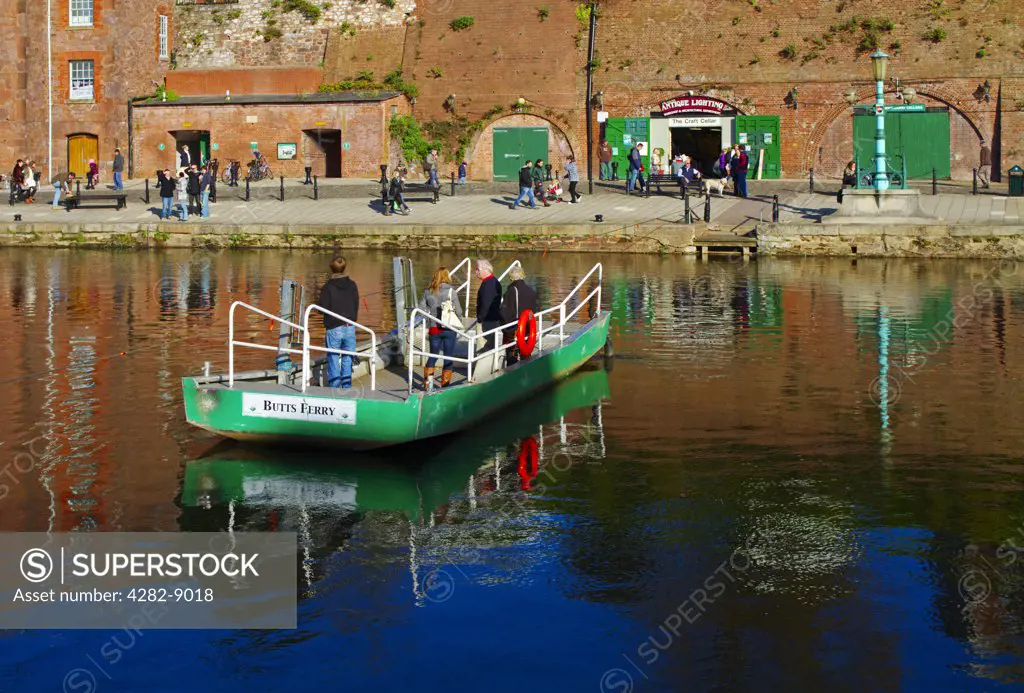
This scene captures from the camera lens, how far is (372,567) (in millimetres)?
10688

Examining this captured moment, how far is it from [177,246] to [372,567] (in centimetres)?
3022

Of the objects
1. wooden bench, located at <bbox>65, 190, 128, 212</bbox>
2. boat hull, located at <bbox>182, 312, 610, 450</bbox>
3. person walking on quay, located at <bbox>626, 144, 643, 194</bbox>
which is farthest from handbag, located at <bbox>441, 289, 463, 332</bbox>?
wooden bench, located at <bbox>65, 190, 128, 212</bbox>

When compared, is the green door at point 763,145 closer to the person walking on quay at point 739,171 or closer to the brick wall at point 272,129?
the person walking on quay at point 739,171

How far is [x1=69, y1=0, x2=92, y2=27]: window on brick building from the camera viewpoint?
53.1 meters

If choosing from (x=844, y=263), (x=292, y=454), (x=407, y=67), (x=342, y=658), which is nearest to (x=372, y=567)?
(x=342, y=658)

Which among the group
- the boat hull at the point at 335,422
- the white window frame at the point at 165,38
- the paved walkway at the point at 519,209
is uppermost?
the white window frame at the point at 165,38

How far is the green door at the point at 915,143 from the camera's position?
46781 millimetres

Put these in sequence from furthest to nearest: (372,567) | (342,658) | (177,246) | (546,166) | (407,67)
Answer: (407,67), (546,166), (177,246), (372,567), (342,658)

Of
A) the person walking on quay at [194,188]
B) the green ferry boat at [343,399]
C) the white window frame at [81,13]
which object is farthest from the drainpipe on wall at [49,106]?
the green ferry boat at [343,399]

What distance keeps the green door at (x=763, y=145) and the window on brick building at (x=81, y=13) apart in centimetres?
2528

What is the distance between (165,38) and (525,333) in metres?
42.8

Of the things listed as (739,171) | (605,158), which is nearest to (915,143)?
(739,171)

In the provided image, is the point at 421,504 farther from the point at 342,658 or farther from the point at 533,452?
the point at 342,658

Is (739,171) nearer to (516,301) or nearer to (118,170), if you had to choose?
(118,170)
